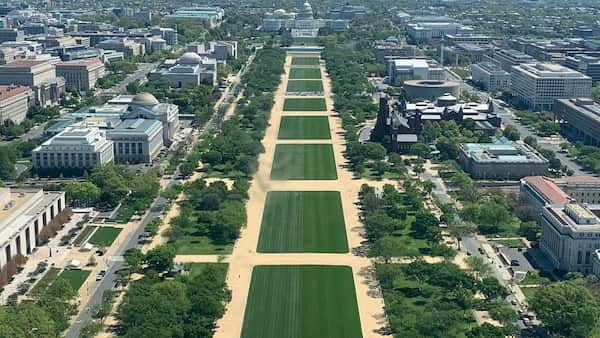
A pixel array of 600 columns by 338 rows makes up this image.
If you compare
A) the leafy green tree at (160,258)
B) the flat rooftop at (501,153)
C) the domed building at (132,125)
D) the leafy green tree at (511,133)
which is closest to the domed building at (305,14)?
the domed building at (132,125)

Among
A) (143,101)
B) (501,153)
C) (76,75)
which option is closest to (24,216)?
(143,101)

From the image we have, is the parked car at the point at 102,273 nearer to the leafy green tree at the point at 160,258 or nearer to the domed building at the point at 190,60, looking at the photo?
the leafy green tree at the point at 160,258

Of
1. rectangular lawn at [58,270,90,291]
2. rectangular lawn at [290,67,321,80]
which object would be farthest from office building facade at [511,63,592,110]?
rectangular lawn at [58,270,90,291]

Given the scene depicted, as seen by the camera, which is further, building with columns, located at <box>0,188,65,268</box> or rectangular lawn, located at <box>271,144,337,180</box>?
rectangular lawn, located at <box>271,144,337,180</box>

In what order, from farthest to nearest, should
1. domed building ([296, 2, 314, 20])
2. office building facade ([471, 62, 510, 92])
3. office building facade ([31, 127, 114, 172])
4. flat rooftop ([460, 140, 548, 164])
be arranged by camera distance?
domed building ([296, 2, 314, 20]) → office building facade ([471, 62, 510, 92]) → flat rooftop ([460, 140, 548, 164]) → office building facade ([31, 127, 114, 172])

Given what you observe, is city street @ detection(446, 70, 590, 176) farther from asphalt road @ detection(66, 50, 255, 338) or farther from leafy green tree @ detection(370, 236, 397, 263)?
asphalt road @ detection(66, 50, 255, 338)

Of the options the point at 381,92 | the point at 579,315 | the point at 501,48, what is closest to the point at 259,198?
the point at 579,315

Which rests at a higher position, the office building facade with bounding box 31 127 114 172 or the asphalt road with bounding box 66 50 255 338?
the office building facade with bounding box 31 127 114 172
